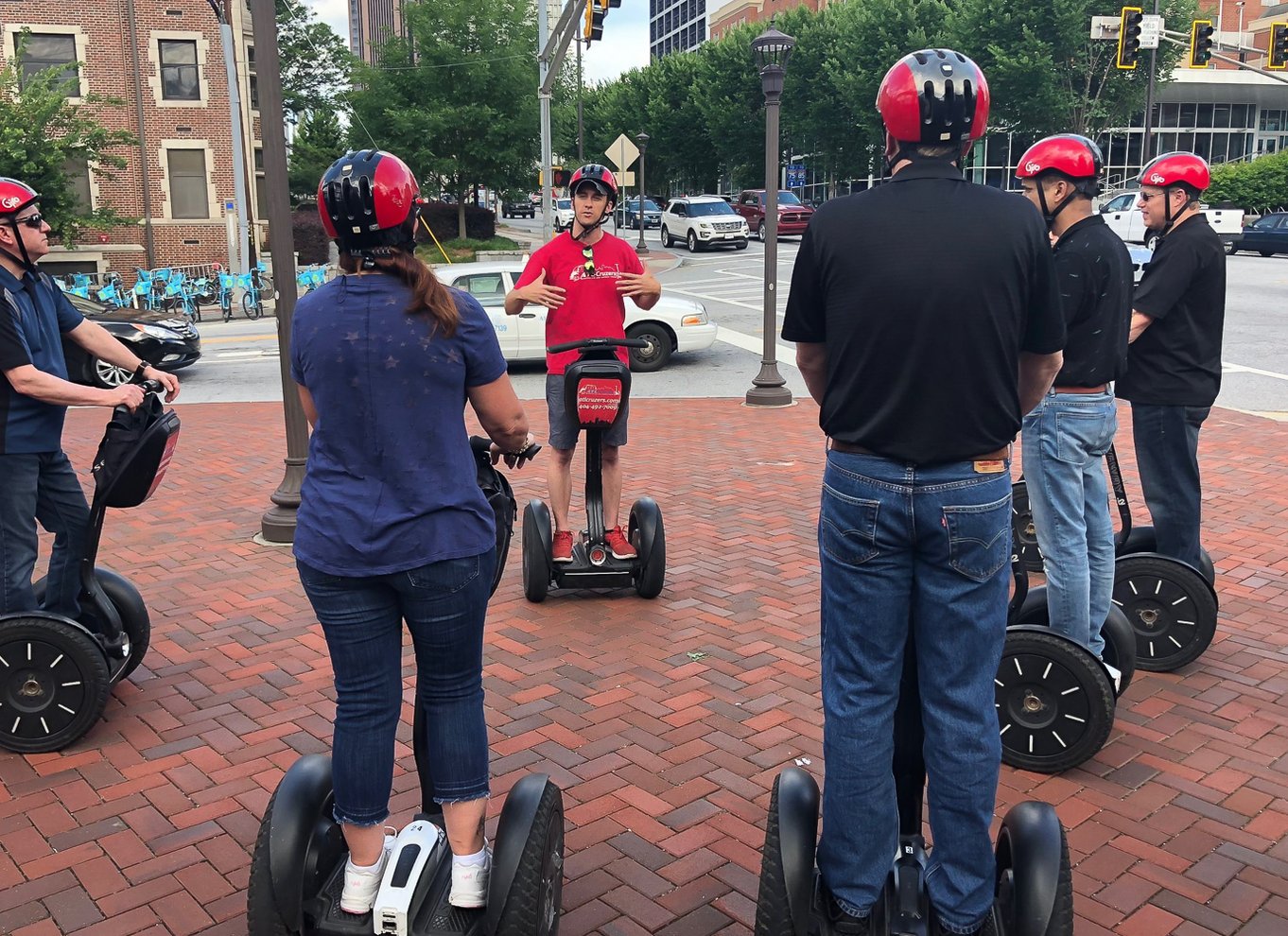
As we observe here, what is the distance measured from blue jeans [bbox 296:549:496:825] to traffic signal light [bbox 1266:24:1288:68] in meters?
29.9

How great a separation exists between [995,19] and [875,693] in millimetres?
47032

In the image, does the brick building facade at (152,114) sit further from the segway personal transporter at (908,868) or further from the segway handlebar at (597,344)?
the segway personal transporter at (908,868)

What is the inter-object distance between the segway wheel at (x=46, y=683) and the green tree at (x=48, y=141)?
72.1 ft

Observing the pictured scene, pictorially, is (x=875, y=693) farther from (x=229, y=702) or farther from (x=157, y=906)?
(x=229, y=702)

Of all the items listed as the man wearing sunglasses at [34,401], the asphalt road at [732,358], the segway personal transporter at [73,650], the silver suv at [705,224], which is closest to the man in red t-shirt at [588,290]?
the segway personal transporter at [73,650]

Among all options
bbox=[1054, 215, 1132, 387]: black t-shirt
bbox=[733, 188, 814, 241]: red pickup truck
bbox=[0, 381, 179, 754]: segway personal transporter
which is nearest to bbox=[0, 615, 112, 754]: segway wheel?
bbox=[0, 381, 179, 754]: segway personal transporter

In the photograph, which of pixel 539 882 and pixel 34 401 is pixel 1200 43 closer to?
pixel 34 401

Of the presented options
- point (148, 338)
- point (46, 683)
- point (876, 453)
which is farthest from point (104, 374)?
point (876, 453)

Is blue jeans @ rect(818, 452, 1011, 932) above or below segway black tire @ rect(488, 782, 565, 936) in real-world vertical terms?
above

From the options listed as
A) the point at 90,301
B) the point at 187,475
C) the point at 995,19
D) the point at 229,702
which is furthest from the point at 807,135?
the point at 229,702

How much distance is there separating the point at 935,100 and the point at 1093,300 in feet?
5.62

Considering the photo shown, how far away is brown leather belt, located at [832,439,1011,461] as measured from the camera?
2.38 meters

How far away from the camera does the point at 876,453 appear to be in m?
2.41

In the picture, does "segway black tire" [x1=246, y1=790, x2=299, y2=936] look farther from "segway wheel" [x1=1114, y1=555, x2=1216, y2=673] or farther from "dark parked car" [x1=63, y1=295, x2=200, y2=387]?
"dark parked car" [x1=63, y1=295, x2=200, y2=387]
